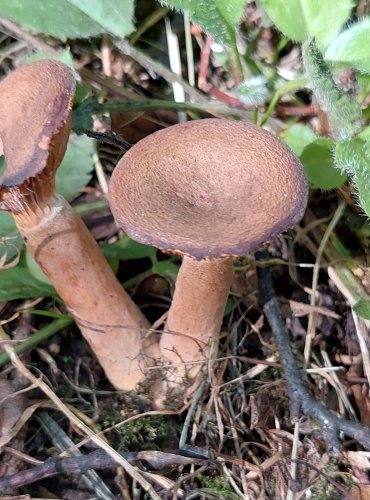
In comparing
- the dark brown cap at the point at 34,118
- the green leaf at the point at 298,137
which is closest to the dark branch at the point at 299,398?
the green leaf at the point at 298,137

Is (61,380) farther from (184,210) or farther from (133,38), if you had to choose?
(133,38)

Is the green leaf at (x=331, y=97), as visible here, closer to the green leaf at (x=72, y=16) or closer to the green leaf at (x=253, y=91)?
the green leaf at (x=253, y=91)

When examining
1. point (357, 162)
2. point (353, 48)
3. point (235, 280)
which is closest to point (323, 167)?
point (357, 162)

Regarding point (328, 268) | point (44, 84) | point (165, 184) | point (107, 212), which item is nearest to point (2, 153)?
point (44, 84)

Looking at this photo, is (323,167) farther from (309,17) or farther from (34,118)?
(34,118)

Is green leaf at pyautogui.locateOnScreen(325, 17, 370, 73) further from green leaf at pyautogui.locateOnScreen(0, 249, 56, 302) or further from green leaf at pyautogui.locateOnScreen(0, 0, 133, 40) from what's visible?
green leaf at pyautogui.locateOnScreen(0, 249, 56, 302)

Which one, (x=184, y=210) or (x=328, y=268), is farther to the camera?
(x=328, y=268)
